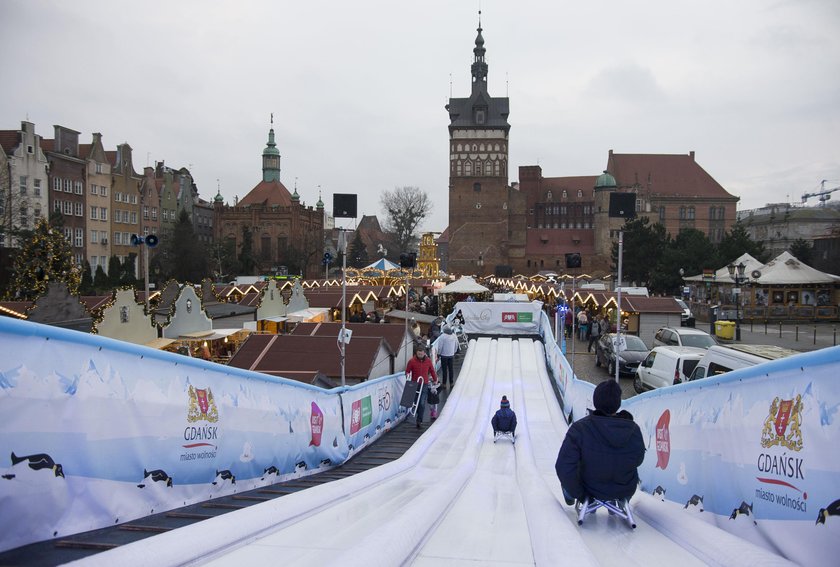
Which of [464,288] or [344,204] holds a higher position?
[344,204]

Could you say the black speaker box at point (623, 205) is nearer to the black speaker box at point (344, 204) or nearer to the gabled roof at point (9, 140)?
the black speaker box at point (344, 204)

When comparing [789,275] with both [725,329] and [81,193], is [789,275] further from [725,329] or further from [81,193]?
[81,193]

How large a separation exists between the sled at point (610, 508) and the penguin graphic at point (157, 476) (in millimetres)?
3333

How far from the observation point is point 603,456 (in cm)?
→ 478

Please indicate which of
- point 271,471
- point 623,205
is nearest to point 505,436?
point 623,205

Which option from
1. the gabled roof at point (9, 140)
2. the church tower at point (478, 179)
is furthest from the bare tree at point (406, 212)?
the gabled roof at point (9, 140)

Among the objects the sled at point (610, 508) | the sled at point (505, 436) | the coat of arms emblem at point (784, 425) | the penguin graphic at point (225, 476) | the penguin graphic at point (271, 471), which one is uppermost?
the coat of arms emblem at point (784, 425)

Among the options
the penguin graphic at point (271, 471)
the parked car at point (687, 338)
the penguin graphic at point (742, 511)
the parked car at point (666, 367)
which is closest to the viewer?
the penguin graphic at point (742, 511)

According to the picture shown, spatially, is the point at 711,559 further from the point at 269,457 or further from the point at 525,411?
the point at 525,411

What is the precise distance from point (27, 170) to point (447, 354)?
41.4m

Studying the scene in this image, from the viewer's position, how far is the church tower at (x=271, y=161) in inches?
4008

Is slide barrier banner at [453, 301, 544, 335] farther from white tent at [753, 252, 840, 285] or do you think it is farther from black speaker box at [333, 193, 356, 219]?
white tent at [753, 252, 840, 285]

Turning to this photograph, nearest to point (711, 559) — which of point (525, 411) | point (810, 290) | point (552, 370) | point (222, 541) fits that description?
point (222, 541)

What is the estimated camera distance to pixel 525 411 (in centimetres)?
1496
